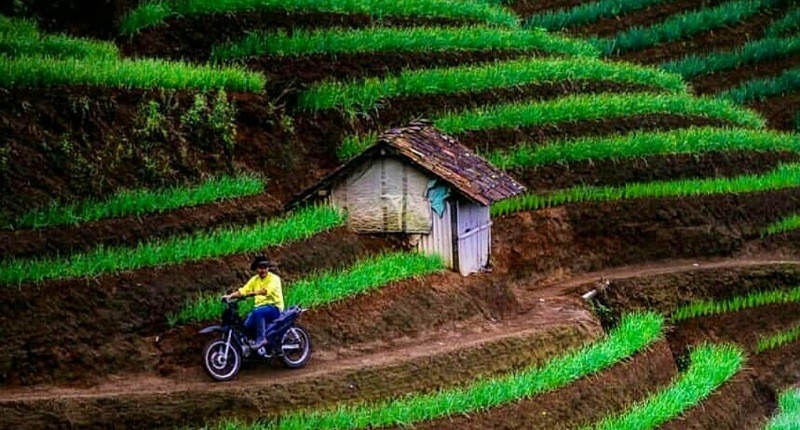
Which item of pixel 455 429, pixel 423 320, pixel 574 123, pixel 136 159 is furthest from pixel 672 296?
pixel 136 159

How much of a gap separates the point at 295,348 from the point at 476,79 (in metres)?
7.86

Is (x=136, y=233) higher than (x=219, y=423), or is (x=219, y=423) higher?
(x=136, y=233)

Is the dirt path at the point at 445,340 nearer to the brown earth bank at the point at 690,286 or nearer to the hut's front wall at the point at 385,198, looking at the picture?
the brown earth bank at the point at 690,286

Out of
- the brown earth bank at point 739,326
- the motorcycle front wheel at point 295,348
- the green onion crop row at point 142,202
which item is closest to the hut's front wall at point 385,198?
the green onion crop row at point 142,202

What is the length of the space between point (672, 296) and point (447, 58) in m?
5.24

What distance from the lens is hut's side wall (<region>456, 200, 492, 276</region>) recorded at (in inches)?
667

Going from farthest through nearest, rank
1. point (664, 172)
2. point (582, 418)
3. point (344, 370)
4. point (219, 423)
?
1. point (664, 172)
2. point (582, 418)
3. point (344, 370)
4. point (219, 423)

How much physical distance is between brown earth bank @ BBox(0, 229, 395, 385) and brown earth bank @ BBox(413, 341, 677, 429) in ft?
9.58

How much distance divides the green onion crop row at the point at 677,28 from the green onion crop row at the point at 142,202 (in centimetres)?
1382

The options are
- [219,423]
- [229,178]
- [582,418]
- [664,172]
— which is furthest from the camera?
[664,172]

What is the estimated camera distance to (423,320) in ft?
51.5

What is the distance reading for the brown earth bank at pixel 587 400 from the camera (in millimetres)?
14375

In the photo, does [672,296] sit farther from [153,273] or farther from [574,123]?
[153,273]

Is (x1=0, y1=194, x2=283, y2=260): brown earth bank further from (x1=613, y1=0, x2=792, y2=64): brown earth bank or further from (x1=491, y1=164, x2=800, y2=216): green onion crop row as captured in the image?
(x1=613, y1=0, x2=792, y2=64): brown earth bank
